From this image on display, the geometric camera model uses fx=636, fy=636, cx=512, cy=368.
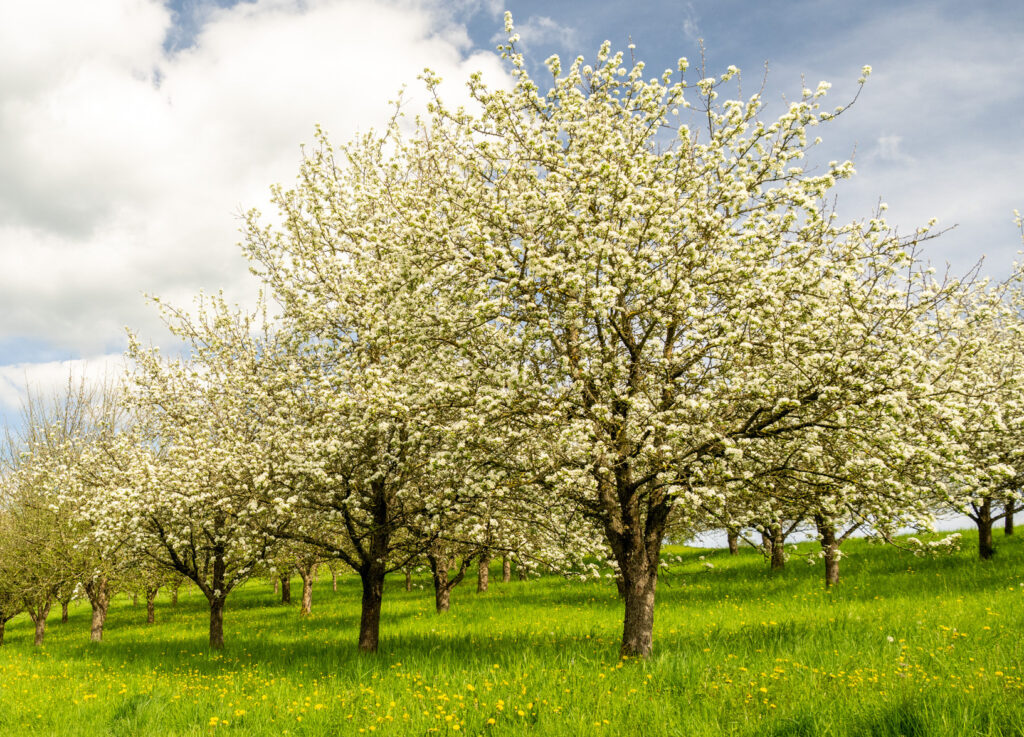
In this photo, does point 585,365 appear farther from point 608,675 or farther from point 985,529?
point 985,529

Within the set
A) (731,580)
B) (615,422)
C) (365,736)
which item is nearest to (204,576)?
(365,736)

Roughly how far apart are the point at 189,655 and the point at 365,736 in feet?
44.4

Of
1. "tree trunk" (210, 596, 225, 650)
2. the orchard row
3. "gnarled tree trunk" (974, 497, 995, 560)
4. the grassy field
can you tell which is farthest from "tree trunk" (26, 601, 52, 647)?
"gnarled tree trunk" (974, 497, 995, 560)

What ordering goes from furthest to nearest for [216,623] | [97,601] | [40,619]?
[40,619]
[97,601]
[216,623]

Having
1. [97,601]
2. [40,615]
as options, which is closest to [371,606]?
[97,601]

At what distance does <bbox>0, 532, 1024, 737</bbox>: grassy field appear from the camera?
24.7ft

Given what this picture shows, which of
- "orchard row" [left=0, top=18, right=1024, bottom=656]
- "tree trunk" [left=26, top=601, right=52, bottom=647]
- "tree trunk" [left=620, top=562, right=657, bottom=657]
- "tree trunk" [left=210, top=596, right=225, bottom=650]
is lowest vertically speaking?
"tree trunk" [left=26, top=601, right=52, bottom=647]

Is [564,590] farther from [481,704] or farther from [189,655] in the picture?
[481,704]

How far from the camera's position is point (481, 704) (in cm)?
900

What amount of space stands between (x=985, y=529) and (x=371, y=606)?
21245 millimetres

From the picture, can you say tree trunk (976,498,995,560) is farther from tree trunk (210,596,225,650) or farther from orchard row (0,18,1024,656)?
tree trunk (210,596,225,650)

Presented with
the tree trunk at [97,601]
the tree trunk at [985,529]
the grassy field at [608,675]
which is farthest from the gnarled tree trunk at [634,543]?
the tree trunk at [97,601]

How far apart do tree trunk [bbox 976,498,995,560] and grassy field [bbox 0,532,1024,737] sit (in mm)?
897

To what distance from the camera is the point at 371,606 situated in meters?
15.9
